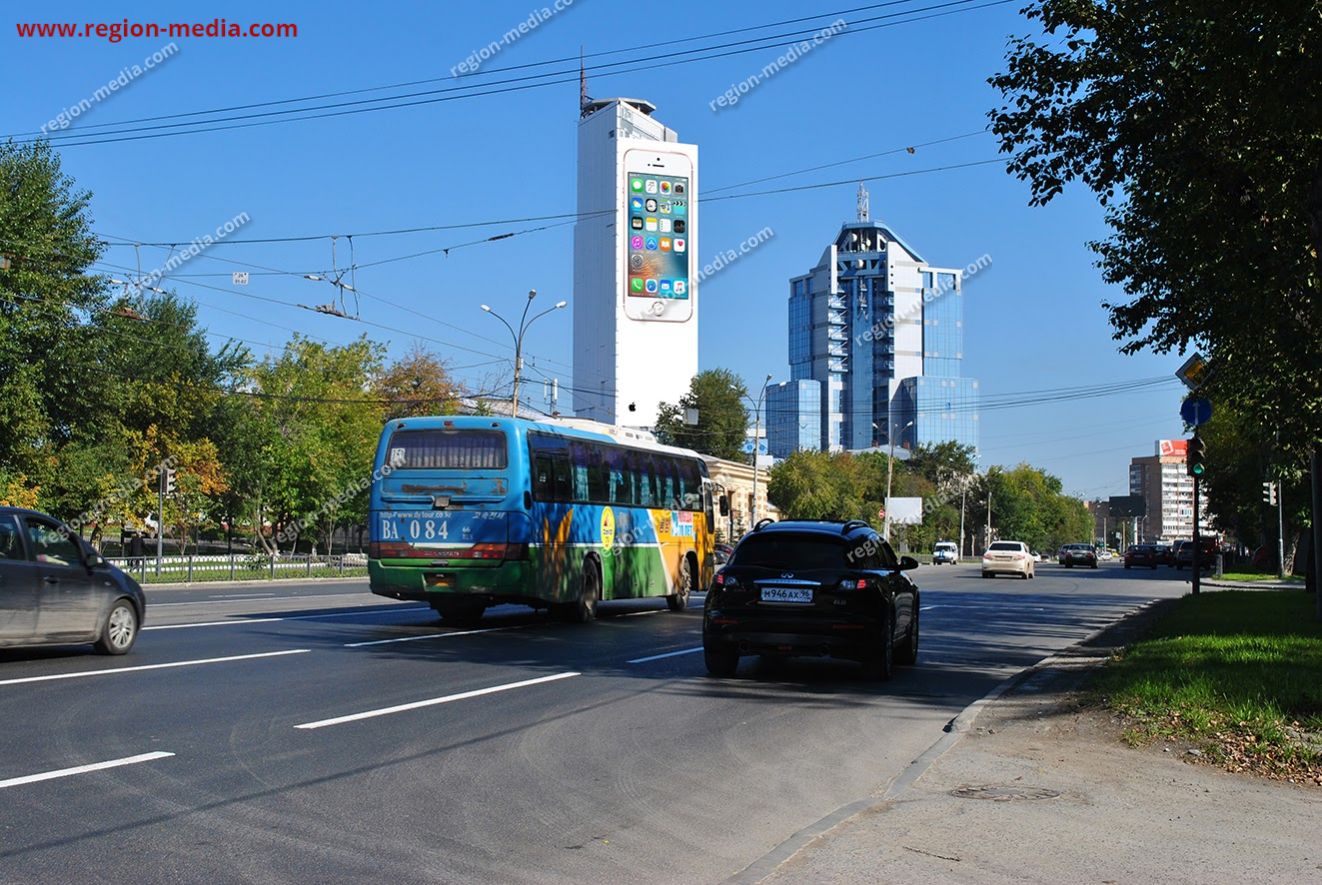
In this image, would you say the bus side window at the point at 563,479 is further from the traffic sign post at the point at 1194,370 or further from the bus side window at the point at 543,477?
the traffic sign post at the point at 1194,370

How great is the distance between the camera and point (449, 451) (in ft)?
63.8

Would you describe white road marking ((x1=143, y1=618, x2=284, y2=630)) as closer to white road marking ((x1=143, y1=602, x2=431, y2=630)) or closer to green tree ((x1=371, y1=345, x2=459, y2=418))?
white road marking ((x1=143, y1=602, x2=431, y2=630))

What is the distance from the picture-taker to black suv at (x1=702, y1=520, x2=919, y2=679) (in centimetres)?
1277

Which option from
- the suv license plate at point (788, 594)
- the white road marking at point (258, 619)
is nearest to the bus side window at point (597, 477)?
the white road marking at point (258, 619)

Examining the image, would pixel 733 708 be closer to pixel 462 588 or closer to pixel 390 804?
pixel 390 804

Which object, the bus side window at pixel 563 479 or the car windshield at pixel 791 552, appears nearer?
the car windshield at pixel 791 552

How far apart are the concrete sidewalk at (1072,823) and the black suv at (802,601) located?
3.59m

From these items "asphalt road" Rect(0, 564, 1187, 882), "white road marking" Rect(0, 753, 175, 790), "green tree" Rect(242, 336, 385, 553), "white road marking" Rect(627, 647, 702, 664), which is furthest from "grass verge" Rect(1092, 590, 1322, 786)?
"green tree" Rect(242, 336, 385, 553)

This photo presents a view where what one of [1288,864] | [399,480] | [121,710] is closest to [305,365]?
[399,480]

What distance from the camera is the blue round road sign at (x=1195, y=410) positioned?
77.8ft

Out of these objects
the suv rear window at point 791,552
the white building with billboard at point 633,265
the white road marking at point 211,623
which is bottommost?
the white road marking at point 211,623

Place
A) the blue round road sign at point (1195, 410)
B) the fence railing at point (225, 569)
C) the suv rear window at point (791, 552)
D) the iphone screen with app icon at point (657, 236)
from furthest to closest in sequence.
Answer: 1. the iphone screen with app icon at point (657, 236)
2. the fence railing at point (225, 569)
3. the blue round road sign at point (1195, 410)
4. the suv rear window at point (791, 552)

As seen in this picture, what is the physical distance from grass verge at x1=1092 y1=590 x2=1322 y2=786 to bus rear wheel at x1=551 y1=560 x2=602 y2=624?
29.1ft

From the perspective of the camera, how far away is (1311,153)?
1196 centimetres
